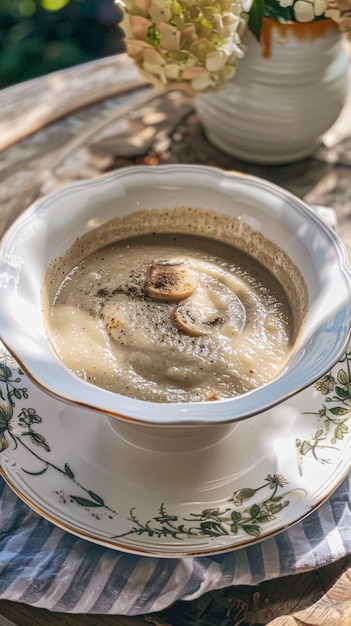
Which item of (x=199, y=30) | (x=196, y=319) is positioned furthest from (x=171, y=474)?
(x=199, y=30)

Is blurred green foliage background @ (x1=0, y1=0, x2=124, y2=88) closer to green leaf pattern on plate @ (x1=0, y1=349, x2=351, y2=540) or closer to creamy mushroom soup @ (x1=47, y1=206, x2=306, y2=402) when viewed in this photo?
creamy mushroom soup @ (x1=47, y1=206, x2=306, y2=402)

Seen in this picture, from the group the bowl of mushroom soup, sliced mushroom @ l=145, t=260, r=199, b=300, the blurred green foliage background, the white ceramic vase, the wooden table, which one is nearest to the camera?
the bowl of mushroom soup

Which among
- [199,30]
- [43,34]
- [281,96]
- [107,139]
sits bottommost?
[43,34]

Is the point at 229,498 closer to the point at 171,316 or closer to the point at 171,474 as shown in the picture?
the point at 171,474

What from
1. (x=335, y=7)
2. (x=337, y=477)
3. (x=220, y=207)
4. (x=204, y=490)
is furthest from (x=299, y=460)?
(x=335, y=7)

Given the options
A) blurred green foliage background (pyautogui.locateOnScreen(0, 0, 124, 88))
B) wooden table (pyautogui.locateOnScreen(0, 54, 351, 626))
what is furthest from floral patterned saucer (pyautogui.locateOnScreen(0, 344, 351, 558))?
blurred green foliage background (pyautogui.locateOnScreen(0, 0, 124, 88))

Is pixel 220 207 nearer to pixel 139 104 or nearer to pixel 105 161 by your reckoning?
pixel 105 161
